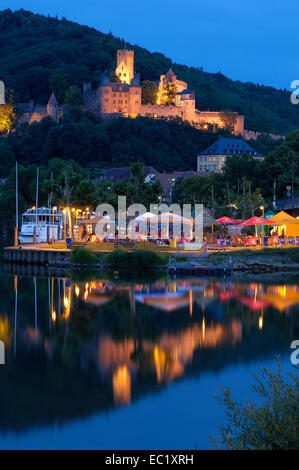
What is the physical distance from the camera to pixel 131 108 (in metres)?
148

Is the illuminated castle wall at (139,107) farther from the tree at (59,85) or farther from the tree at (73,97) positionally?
the tree at (59,85)

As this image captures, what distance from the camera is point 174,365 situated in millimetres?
16125

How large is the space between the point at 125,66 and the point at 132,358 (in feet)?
504

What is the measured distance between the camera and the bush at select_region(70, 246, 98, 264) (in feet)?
127

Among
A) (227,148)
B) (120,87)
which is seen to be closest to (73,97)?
(120,87)

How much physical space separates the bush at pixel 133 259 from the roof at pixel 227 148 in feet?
291

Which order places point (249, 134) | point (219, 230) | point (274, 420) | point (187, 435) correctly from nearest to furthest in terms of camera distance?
point (274, 420) < point (187, 435) < point (219, 230) < point (249, 134)

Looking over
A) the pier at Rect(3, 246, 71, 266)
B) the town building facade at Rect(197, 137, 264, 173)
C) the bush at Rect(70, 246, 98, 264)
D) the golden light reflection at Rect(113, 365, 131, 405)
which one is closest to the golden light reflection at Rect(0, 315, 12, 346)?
the golden light reflection at Rect(113, 365, 131, 405)

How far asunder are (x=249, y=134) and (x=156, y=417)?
14578 centimetres

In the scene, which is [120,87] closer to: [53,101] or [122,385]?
[53,101]

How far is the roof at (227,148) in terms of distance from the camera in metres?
125

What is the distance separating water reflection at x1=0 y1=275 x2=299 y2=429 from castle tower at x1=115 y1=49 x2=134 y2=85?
13668 centimetres
